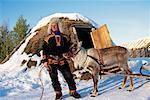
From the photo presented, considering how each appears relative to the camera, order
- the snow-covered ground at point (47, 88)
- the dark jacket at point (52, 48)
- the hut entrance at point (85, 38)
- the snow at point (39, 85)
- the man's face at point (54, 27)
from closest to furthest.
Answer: the dark jacket at point (52, 48)
the man's face at point (54, 27)
the snow-covered ground at point (47, 88)
the snow at point (39, 85)
the hut entrance at point (85, 38)

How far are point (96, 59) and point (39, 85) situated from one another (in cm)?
300

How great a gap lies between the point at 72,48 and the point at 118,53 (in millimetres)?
1444

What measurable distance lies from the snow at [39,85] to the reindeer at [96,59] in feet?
1.37

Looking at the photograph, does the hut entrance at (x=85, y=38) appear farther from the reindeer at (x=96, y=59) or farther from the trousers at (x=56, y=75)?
the trousers at (x=56, y=75)

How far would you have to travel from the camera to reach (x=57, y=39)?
6738 millimetres

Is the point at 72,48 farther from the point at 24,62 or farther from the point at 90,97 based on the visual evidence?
the point at 24,62

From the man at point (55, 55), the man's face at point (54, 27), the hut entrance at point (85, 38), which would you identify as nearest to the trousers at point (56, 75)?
the man at point (55, 55)

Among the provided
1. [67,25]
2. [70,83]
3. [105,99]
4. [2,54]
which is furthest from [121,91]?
[2,54]

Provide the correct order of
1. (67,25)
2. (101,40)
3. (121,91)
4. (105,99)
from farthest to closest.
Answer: (67,25) → (101,40) → (121,91) → (105,99)

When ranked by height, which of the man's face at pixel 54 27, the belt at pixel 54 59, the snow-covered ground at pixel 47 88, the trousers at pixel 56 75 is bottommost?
the snow-covered ground at pixel 47 88

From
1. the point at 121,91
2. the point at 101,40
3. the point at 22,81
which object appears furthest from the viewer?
the point at 101,40

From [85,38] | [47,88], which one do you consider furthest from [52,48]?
[85,38]

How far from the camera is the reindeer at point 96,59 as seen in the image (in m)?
7.05

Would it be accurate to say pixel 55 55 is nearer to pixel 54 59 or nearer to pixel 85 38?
pixel 54 59
